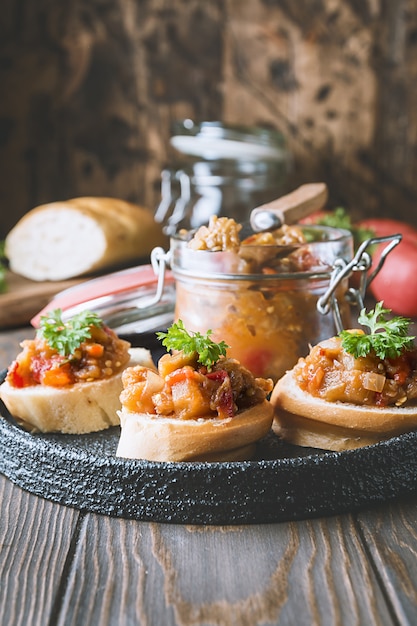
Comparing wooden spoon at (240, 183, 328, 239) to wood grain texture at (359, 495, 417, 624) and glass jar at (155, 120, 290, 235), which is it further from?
glass jar at (155, 120, 290, 235)

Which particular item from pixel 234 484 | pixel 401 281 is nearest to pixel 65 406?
pixel 234 484

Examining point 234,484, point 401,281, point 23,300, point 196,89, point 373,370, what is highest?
point 196,89

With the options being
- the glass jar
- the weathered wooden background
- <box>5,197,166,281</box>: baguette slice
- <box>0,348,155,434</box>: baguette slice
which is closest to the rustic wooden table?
<box>0,348,155,434</box>: baguette slice

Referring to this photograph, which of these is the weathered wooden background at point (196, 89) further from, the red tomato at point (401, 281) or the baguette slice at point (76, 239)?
the red tomato at point (401, 281)

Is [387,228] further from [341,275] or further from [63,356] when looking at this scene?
[63,356]

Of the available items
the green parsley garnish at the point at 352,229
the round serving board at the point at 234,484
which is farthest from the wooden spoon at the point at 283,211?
the green parsley garnish at the point at 352,229

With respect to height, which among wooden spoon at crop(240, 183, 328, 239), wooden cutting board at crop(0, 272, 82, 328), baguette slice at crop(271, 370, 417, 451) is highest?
wooden spoon at crop(240, 183, 328, 239)
